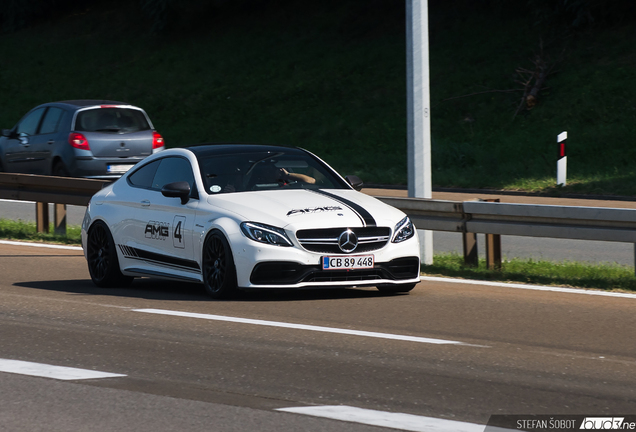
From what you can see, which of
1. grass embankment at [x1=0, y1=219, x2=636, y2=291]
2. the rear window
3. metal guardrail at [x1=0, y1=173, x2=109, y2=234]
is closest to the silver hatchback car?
the rear window

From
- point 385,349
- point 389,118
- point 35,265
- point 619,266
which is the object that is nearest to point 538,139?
point 389,118

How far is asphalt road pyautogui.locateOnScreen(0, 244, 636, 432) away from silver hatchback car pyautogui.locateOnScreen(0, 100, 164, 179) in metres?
7.93

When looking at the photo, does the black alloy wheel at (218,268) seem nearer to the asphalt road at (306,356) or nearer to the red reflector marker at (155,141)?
the asphalt road at (306,356)

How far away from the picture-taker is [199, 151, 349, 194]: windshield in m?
10.1

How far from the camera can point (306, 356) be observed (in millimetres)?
7016

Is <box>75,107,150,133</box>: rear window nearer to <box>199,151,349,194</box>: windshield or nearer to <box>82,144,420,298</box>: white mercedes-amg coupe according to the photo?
<box>82,144,420,298</box>: white mercedes-amg coupe

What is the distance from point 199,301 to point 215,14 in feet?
120

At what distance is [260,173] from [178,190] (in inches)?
30.8

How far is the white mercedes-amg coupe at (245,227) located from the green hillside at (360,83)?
12.6 m

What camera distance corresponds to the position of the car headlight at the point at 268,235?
30.1ft

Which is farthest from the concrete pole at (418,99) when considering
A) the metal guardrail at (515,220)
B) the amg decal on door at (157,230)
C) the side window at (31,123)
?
the side window at (31,123)

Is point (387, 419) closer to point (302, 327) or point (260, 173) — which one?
point (302, 327)

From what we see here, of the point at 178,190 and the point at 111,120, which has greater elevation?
the point at 111,120

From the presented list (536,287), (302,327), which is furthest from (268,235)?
(536,287)
